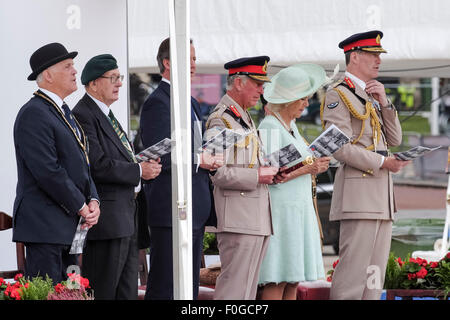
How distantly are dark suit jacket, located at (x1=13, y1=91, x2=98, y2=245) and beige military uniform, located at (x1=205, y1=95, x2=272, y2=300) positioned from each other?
2.93 ft

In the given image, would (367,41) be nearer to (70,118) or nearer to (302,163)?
(302,163)

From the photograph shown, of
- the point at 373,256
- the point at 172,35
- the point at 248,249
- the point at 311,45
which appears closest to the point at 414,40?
the point at 311,45

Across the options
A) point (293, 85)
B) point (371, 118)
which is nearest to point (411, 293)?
point (371, 118)

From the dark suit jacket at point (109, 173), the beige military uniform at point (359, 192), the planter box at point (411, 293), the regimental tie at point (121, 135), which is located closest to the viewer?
the dark suit jacket at point (109, 173)

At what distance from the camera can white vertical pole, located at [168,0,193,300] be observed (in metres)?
4.35

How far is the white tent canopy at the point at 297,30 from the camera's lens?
639 cm

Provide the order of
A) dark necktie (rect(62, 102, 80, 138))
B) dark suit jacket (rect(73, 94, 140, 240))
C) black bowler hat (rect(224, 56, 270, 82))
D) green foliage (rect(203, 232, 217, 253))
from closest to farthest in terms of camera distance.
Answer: dark necktie (rect(62, 102, 80, 138)) < dark suit jacket (rect(73, 94, 140, 240)) < black bowler hat (rect(224, 56, 270, 82)) < green foliage (rect(203, 232, 217, 253))

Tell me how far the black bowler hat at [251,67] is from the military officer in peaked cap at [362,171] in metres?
0.46

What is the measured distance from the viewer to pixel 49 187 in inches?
195

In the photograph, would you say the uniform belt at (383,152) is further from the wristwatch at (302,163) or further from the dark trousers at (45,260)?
the dark trousers at (45,260)

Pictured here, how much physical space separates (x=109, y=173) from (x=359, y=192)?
5.14 ft

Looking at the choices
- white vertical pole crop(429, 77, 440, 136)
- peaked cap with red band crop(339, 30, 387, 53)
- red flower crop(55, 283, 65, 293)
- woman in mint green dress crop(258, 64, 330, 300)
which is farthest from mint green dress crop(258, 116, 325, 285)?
white vertical pole crop(429, 77, 440, 136)

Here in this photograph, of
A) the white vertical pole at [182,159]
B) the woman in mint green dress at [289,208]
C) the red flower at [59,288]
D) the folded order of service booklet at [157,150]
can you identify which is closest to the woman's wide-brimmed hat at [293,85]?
the woman in mint green dress at [289,208]

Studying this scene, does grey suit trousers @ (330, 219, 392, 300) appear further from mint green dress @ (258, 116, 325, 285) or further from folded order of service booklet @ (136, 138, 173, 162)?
folded order of service booklet @ (136, 138, 173, 162)
